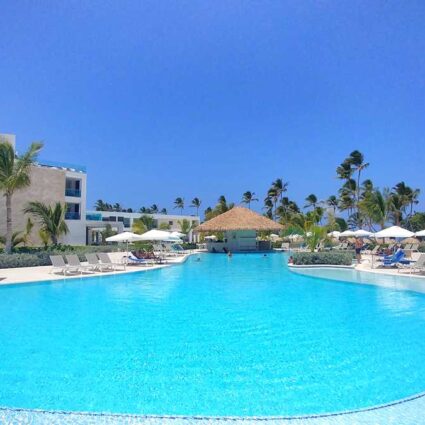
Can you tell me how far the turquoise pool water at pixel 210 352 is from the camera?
15.3 ft

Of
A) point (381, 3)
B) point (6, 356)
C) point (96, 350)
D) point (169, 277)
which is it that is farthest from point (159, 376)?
point (381, 3)

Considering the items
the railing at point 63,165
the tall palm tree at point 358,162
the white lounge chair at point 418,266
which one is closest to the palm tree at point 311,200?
Answer: the tall palm tree at point 358,162

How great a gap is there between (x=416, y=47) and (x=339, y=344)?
55.3 ft

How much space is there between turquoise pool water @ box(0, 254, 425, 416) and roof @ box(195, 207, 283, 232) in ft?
76.0

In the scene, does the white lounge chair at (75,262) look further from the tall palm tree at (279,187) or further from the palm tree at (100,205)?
the palm tree at (100,205)

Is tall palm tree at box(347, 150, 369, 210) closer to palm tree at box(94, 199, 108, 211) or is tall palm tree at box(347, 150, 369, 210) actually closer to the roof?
the roof

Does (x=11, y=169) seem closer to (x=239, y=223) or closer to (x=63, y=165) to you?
(x=63, y=165)

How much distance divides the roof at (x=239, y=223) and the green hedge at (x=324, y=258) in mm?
14346

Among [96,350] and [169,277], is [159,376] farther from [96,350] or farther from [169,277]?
[169,277]

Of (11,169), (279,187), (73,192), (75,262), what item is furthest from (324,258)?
(279,187)

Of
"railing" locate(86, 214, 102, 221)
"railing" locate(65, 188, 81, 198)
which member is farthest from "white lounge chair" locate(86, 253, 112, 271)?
"railing" locate(86, 214, 102, 221)

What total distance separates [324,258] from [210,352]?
1535 cm

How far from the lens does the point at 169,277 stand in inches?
659

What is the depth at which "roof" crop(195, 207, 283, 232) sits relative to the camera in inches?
1384
